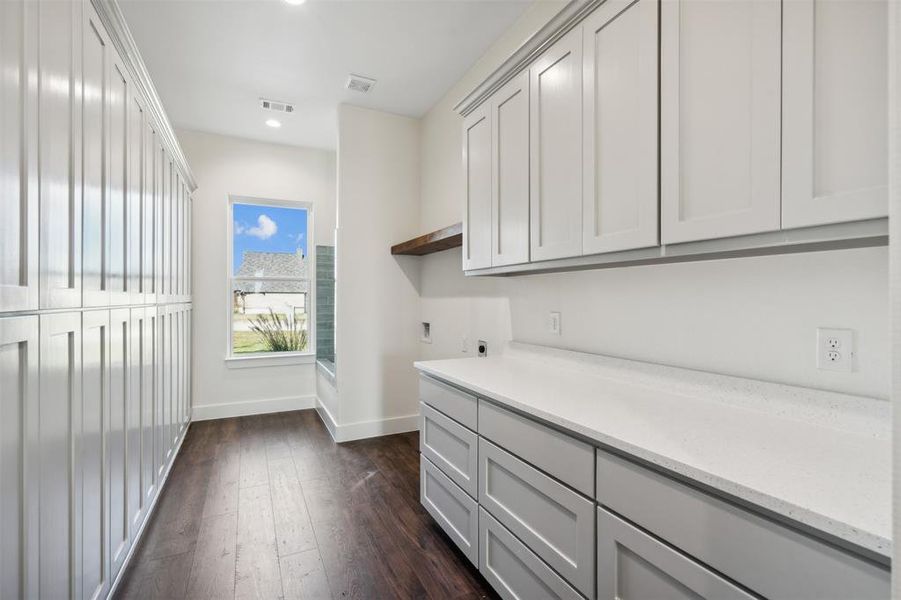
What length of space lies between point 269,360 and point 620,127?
417 centimetres

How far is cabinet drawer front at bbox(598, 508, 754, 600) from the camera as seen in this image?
87 cm

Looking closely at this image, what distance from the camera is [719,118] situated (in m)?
1.14

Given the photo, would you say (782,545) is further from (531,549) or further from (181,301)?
(181,301)

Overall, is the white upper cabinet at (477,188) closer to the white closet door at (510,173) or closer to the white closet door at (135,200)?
the white closet door at (510,173)

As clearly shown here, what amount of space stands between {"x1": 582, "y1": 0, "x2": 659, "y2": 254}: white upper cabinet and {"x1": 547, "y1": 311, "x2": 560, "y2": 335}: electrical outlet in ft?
2.15

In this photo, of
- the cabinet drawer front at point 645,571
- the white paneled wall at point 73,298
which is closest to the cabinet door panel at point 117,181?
the white paneled wall at point 73,298

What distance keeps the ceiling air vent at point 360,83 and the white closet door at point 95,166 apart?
6.04 ft

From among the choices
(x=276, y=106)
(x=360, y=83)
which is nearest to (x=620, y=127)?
(x=360, y=83)

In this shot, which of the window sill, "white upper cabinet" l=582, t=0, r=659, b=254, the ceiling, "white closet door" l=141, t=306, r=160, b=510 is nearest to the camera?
"white upper cabinet" l=582, t=0, r=659, b=254

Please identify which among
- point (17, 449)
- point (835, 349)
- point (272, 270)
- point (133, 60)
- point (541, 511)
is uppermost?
point (133, 60)

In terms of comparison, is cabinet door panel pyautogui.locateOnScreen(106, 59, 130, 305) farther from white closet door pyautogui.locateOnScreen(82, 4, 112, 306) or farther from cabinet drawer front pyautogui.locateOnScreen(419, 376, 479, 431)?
cabinet drawer front pyautogui.locateOnScreen(419, 376, 479, 431)

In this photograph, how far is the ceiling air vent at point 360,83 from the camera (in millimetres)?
3115

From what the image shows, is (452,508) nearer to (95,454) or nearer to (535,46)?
(95,454)

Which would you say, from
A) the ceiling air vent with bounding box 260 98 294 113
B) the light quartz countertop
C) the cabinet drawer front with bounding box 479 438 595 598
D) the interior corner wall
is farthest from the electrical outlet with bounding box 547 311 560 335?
the ceiling air vent with bounding box 260 98 294 113
